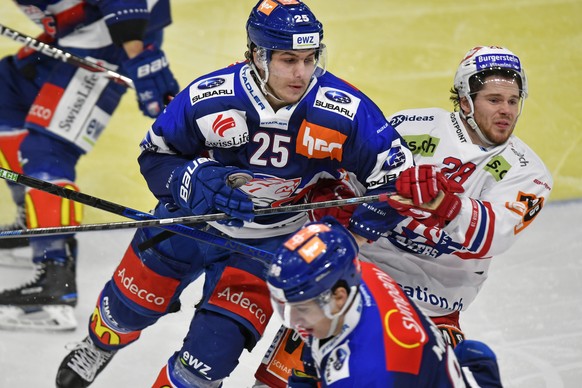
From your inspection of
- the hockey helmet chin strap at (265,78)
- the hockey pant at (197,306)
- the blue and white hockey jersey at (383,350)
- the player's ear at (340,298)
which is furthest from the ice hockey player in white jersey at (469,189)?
the player's ear at (340,298)

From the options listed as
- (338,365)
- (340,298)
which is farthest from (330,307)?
(338,365)

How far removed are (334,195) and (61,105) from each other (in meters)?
1.97

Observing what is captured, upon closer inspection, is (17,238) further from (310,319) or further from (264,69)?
(310,319)

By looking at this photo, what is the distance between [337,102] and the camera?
13.1 ft

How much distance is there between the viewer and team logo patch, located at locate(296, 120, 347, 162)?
397cm

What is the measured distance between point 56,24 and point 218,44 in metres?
1.65

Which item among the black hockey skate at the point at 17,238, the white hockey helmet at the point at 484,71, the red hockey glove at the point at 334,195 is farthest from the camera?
the black hockey skate at the point at 17,238

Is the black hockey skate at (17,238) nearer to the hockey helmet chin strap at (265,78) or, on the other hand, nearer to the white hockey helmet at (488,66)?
the hockey helmet chin strap at (265,78)

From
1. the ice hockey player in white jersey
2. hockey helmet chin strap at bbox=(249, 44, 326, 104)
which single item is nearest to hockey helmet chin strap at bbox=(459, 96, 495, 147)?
the ice hockey player in white jersey

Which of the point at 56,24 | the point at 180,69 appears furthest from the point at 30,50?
the point at 180,69

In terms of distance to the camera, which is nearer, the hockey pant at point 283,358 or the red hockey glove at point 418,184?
the red hockey glove at point 418,184

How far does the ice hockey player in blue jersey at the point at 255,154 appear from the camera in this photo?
12.9 ft

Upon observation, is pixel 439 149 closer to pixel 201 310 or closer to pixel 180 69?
pixel 201 310

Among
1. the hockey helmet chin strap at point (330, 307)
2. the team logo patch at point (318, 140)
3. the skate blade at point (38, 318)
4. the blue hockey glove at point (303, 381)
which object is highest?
the team logo patch at point (318, 140)
